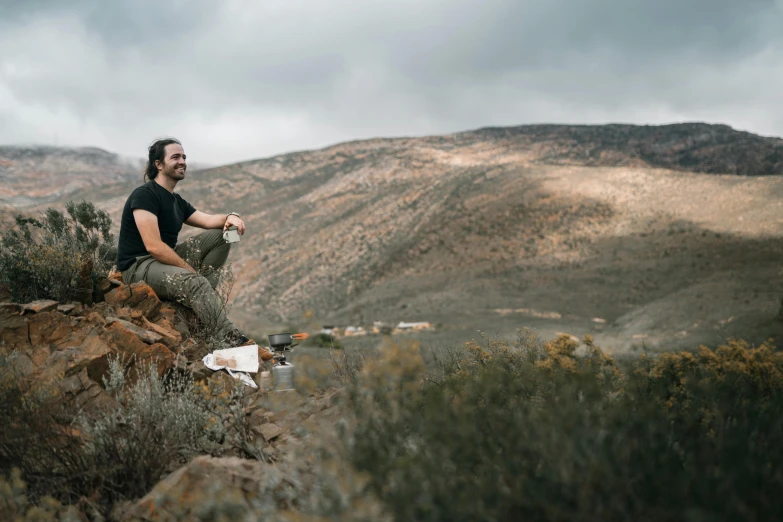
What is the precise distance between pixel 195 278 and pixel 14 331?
4.75 feet

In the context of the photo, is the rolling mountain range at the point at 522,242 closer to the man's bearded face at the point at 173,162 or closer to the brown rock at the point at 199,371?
the man's bearded face at the point at 173,162

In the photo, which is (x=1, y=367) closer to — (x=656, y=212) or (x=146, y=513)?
(x=146, y=513)

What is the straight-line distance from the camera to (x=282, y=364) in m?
5.03

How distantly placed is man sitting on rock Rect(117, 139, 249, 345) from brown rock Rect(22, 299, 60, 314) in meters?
0.85

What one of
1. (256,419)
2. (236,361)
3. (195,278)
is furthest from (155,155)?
(256,419)

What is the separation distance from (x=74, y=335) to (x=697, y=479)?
13.8 feet

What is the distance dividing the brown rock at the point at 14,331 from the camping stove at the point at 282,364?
184cm

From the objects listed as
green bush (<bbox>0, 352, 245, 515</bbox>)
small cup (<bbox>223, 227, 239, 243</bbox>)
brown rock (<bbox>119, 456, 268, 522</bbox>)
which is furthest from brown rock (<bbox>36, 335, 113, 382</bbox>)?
small cup (<bbox>223, 227, 239, 243</bbox>)

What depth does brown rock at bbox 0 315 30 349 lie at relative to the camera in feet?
14.2

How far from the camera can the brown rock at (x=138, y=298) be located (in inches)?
203

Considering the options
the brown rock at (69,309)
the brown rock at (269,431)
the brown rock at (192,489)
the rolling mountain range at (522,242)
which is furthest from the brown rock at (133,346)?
the rolling mountain range at (522,242)

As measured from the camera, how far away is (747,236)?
38.0 m

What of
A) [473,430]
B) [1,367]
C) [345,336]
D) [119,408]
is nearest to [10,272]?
[1,367]

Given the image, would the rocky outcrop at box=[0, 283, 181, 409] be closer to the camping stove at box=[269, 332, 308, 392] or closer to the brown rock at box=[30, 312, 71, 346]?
the brown rock at box=[30, 312, 71, 346]
